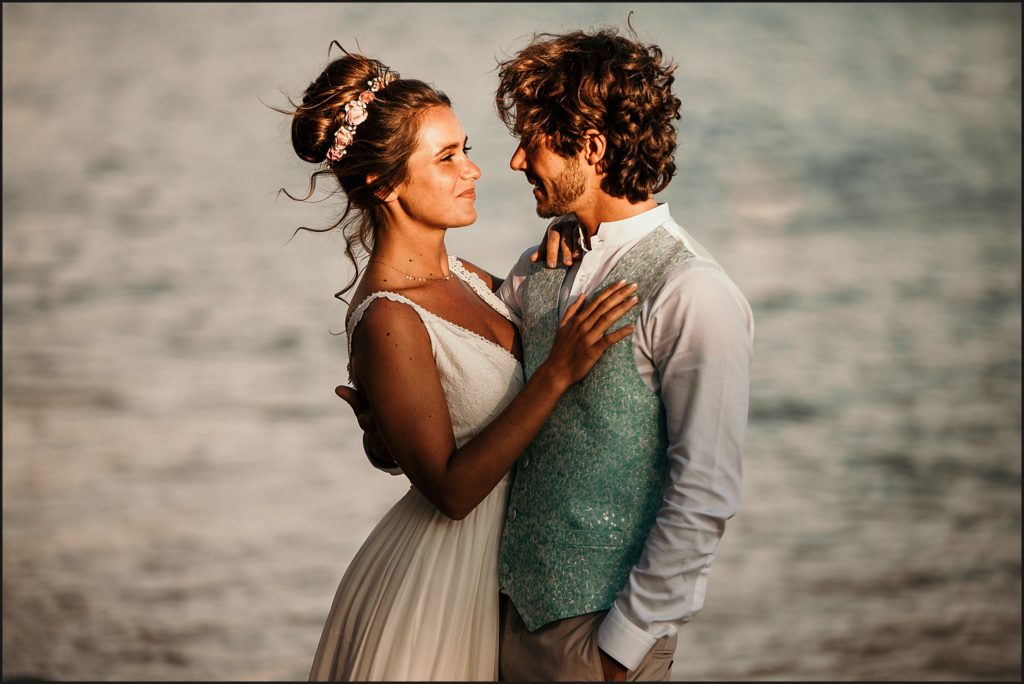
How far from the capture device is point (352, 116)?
269 cm

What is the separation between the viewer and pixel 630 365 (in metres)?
2.25

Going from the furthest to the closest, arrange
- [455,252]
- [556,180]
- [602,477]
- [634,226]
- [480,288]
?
[455,252] → [480,288] → [556,180] → [634,226] → [602,477]

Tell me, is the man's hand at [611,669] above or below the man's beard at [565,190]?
below

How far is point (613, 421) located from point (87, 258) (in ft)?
30.2

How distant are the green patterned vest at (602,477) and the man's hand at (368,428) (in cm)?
45

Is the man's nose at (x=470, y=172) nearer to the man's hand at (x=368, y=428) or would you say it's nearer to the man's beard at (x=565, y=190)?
the man's beard at (x=565, y=190)

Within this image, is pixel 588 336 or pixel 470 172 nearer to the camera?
pixel 588 336

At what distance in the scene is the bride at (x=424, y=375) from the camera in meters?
2.37

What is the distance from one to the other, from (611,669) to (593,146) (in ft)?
3.29

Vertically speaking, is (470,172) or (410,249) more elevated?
(470,172)

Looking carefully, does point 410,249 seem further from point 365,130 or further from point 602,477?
point 602,477

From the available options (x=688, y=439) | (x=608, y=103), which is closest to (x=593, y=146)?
(x=608, y=103)

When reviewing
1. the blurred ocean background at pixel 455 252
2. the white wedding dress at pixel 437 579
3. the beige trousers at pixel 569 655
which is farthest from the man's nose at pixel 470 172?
the blurred ocean background at pixel 455 252

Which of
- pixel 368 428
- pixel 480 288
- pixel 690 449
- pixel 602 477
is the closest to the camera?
pixel 690 449
